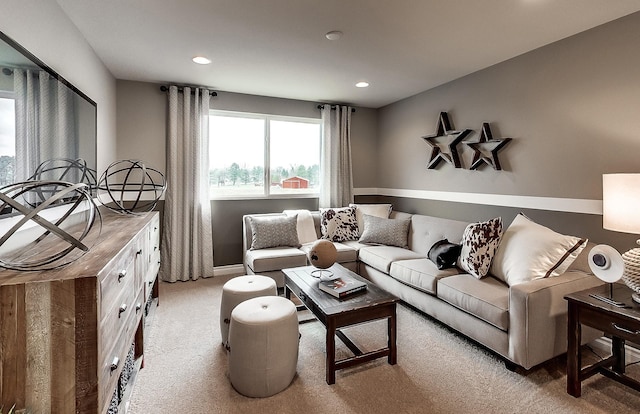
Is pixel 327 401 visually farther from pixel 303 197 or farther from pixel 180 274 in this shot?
pixel 303 197

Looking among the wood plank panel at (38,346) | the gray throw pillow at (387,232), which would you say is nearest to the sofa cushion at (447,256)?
the gray throw pillow at (387,232)

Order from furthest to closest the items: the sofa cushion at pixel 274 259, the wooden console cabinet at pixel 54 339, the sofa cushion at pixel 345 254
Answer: the sofa cushion at pixel 345 254 → the sofa cushion at pixel 274 259 → the wooden console cabinet at pixel 54 339

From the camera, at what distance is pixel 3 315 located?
100 cm

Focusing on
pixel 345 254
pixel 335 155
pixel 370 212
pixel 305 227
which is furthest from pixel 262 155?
pixel 345 254

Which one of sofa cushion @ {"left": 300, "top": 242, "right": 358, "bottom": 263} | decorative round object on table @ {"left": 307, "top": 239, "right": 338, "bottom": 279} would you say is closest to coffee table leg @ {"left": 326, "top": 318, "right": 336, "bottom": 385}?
decorative round object on table @ {"left": 307, "top": 239, "right": 338, "bottom": 279}

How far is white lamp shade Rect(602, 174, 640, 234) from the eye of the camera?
6.04 feet

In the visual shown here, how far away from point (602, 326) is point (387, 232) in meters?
2.22

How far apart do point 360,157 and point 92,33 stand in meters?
3.58

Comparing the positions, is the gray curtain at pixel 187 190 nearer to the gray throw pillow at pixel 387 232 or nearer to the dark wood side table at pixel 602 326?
the gray throw pillow at pixel 387 232

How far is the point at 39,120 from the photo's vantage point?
158 centimetres

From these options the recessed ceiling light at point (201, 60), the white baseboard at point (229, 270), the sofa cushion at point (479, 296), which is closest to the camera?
the sofa cushion at point (479, 296)

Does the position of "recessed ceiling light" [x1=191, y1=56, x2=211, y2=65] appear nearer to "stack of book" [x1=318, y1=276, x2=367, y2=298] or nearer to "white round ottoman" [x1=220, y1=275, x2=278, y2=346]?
"white round ottoman" [x1=220, y1=275, x2=278, y2=346]

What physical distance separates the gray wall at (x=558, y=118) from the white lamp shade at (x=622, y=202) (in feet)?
1.64

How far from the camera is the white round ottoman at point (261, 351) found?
6.04ft
